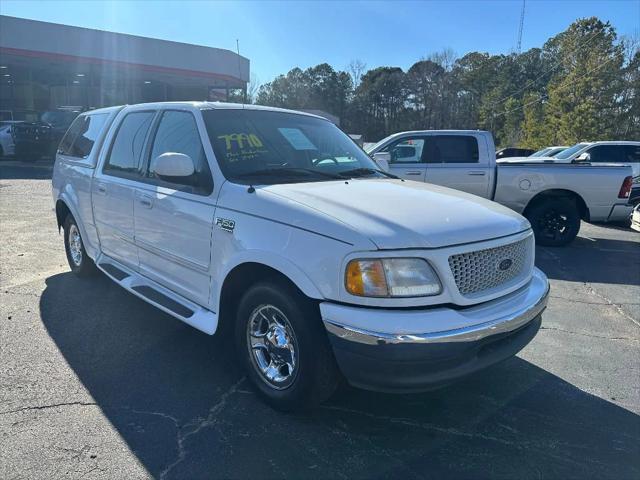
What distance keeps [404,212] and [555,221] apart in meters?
6.52

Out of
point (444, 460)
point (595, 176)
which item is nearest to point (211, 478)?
point (444, 460)

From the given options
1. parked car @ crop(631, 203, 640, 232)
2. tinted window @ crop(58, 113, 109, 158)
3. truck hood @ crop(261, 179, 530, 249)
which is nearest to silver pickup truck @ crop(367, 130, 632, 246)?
parked car @ crop(631, 203, 640, 232)

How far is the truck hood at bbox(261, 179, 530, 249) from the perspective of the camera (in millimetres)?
2629

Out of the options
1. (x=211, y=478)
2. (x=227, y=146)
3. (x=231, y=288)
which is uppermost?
(x=227, y=146)

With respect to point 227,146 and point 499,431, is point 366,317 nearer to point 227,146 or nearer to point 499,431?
point 499,431

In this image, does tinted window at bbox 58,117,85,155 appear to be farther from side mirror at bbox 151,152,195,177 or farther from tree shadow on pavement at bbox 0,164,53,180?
tree shadow on pavement at bbox 0,164,53,180

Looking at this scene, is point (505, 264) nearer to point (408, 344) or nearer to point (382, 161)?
point (408, 344)

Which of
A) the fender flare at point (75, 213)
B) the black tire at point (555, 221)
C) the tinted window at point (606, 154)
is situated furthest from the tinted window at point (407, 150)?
the tinted window at point (606, 154)

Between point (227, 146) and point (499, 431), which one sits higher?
point (227, 146)

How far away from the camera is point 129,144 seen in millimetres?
4531

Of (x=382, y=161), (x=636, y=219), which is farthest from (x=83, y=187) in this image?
(x=636, y=219)

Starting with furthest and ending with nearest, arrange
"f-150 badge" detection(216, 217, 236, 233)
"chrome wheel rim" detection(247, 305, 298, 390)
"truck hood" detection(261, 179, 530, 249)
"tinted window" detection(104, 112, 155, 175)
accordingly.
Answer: "tinted window" detection(104, 112, 155, 175) < "f-150 badge" detection(216, 217, 236, 233) < "chrome wheel rim" detection(247, 305, 298, 390) < "truck hood" detection(261, 179, 530, 249)

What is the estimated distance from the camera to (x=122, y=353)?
12.8 ft

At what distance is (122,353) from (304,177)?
6.66 ft
